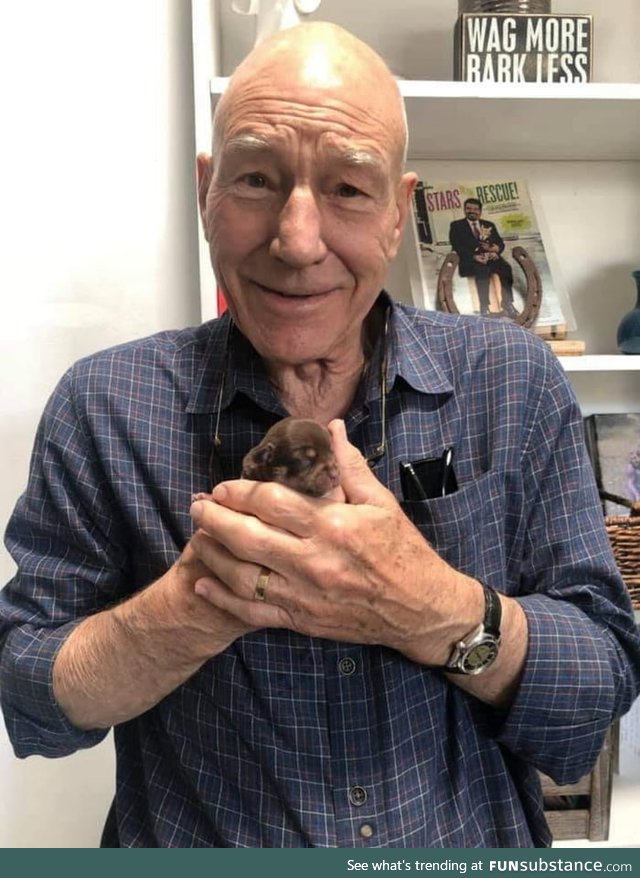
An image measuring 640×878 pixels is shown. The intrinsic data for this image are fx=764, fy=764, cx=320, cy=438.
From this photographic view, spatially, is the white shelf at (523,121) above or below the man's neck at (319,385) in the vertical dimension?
above

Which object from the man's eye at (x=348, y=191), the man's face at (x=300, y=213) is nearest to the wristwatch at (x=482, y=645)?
the man's face at (x=300, y=213)

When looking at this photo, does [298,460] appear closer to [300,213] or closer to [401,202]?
[300,213]

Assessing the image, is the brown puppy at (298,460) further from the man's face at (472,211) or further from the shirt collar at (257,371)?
the man's face at (472,211)

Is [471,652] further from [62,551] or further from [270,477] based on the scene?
[62,551]

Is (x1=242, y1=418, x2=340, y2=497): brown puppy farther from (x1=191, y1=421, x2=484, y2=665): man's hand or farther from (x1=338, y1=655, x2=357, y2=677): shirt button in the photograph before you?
(x1=338, y1=655, x2=357, y2=677): shirt button

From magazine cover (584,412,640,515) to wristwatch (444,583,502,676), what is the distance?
2.29 ft

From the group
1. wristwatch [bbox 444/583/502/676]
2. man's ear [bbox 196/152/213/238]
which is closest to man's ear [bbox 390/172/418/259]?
man's ear [bbox 196/152/213/238]

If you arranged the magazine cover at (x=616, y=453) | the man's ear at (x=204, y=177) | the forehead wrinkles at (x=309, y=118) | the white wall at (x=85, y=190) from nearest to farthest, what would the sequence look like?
the forehead wrinkles at (x=309, y=118) → the man's ear at (x=204, y=177) → the white wall at (x=85, y=190) → the magazine cover at (x=616, y=453)

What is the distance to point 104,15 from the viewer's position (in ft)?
4.28

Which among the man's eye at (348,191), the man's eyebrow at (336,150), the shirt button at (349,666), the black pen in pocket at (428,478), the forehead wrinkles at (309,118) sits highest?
the forehead wrinkles at (309,118)

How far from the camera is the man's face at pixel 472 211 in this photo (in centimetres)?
139

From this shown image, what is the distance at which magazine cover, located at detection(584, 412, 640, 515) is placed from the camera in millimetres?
1439

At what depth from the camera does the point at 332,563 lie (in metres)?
0.69

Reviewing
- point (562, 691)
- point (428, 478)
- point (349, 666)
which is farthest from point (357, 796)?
point (428, 478)
